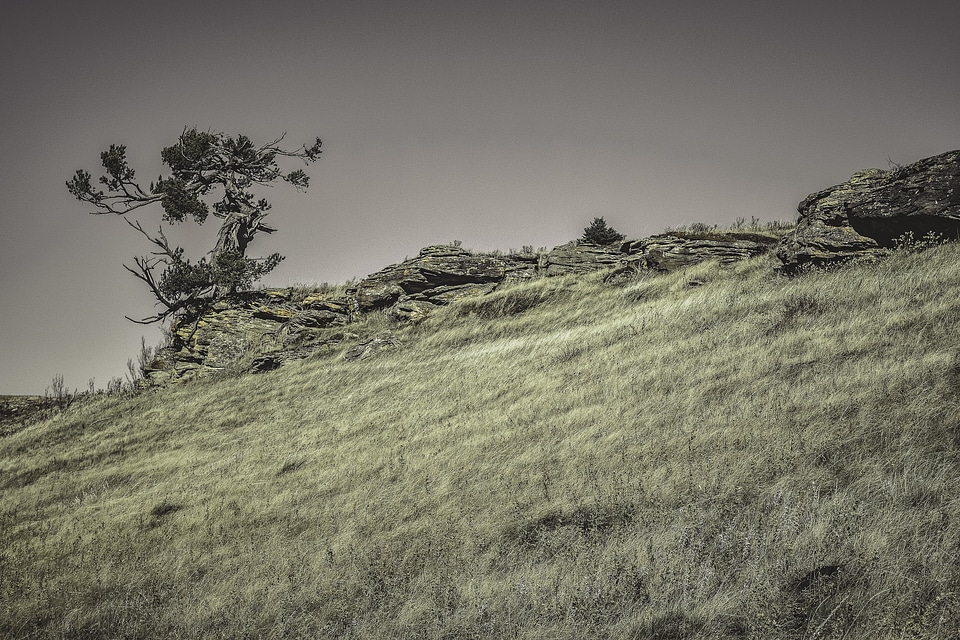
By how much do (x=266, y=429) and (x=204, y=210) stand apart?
18.0 metres

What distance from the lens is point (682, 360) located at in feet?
34.9

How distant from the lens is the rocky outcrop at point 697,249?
21.0m

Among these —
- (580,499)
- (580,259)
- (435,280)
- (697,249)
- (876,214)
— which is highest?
(435,280)

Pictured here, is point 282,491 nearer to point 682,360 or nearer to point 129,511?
point 129,511

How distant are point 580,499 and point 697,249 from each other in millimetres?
18265

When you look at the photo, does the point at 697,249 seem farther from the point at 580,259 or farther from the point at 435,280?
the point at 435,280

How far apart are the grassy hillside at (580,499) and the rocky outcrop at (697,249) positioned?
22.5ft

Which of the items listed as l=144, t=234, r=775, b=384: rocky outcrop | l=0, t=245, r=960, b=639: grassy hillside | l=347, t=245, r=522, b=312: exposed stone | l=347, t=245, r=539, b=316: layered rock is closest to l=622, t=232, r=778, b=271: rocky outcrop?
l=144, t=234, r=775, b=384: rocky outcrop

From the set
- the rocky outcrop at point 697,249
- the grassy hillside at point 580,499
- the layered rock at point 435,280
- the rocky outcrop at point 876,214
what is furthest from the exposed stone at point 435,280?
the rocky outcrop at point 876,214

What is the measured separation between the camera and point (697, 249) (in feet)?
70.8

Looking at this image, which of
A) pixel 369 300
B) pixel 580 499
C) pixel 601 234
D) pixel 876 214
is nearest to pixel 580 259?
pixel 601 234

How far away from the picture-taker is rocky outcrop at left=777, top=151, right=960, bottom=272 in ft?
45.1

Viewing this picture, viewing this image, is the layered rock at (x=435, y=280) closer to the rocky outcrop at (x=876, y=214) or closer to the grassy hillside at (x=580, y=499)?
the grassy hillside at (x=580, y=499)

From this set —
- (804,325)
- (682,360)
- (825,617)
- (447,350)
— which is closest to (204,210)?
(447,350)
